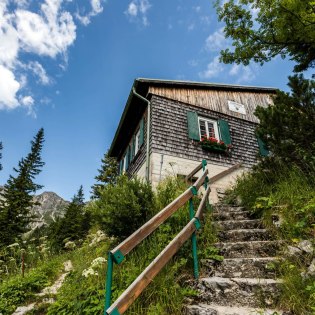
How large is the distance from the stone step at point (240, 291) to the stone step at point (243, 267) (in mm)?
206

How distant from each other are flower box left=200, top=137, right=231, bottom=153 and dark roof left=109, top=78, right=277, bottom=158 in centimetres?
323

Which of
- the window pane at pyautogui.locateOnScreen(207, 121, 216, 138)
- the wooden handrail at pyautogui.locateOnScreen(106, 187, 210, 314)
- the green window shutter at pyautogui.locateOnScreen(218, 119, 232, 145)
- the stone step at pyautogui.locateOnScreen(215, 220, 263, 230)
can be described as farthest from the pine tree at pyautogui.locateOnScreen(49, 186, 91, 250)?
the wooden handrail at pyautogui.locateOnScreen(106, 187, 210, 314)

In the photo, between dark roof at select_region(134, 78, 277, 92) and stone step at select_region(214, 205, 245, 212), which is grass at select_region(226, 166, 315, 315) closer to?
stone step at select_region(214, 205, 245, 212)

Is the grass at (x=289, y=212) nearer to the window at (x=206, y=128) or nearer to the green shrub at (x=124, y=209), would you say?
the green shrub at (x=124, y=209)

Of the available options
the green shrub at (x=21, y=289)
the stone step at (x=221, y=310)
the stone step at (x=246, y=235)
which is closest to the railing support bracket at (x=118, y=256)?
the stone step at (x=221, y=310)

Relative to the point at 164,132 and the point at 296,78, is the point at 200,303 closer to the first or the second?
the point at 296,78

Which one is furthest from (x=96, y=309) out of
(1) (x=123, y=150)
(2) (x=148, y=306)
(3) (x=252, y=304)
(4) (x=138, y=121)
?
(1) (x=123, y=150)

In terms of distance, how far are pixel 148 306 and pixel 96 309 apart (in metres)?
0.74

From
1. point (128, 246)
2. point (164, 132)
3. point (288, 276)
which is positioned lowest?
point (288, 276)

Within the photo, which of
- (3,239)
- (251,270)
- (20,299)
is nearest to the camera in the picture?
(251,270)

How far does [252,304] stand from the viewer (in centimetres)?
290

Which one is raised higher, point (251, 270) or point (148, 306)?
point (251, 270)

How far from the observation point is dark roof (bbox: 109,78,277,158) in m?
11.6

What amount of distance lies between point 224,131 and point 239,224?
24.7 feet
